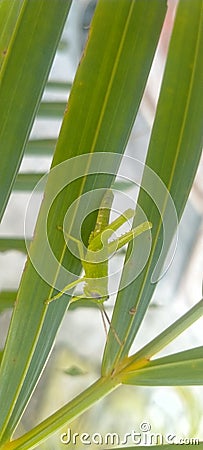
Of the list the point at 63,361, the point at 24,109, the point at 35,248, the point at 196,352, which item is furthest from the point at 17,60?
the point at 63,361

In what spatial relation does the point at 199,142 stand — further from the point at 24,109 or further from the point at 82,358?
the point at 82,358

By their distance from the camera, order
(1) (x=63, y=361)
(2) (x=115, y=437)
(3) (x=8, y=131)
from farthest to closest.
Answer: (1) (x=63, y=361) < (2) (x=115, y=437) < (3) (x=8, y=131)

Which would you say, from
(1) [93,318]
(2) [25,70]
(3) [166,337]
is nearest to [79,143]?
(2) [25,70]

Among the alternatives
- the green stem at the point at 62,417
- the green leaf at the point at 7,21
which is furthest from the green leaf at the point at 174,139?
the green leaf at the point at 7,21

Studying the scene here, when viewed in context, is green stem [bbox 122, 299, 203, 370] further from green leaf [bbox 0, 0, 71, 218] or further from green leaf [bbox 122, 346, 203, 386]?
green leaf [bbox 0, 0, 71, 218]

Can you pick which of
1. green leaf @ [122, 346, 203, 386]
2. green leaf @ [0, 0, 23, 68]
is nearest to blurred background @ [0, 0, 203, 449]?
green leaf @ [122, 346, 203, 386]

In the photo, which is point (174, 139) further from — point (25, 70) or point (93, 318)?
point (93, 318)

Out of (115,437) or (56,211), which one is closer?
(56,211)

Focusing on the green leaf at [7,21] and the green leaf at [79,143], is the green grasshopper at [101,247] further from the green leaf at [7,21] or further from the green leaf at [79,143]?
the green leaf at [7,21]
